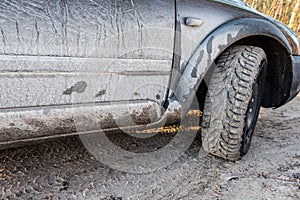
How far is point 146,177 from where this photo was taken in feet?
4.88

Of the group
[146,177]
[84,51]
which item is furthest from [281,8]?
[84,51]

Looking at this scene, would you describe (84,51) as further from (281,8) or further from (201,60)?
(281,8)

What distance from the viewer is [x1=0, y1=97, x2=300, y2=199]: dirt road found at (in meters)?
1.33

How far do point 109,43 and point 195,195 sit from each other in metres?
0.83

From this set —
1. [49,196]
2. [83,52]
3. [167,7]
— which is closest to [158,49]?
[167,7]

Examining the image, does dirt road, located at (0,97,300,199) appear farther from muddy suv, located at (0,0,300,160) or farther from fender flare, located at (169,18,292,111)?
fender flare, located at (169,18,292,111)

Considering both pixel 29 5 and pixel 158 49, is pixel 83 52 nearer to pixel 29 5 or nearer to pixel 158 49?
pixel 29 5

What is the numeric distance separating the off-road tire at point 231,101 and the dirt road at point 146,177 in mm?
150

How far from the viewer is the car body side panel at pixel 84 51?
1.07m

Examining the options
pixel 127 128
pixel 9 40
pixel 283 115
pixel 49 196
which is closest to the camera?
pixel 9 40

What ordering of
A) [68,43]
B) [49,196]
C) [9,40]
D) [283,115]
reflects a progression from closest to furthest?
[9,40], [68,43], [49,196], [283,115]

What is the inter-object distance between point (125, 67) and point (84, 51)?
0.20 m

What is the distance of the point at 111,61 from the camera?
4.11 ft

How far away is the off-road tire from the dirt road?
0.49 feet
